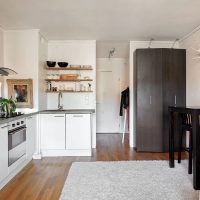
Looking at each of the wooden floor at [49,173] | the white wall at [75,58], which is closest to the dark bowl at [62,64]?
the white wall at [75,58]

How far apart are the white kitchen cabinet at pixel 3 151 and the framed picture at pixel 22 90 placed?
4.36ft

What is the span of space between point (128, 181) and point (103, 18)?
2.67m

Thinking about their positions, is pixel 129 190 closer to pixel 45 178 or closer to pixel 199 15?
pixel 45 178

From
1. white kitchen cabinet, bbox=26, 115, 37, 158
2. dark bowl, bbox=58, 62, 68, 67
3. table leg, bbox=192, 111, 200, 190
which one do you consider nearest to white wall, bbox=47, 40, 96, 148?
dark bowl, bbox=58, 62, 68, 67

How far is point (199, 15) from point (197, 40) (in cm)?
77

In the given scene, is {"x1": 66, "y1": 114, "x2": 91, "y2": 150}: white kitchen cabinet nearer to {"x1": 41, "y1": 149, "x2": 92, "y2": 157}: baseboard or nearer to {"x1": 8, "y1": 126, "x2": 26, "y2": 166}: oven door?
{"x1": 41, "y1": 149, "x2": 92, "y2": 157}: baseboard

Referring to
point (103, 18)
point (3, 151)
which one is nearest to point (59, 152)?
point (3, 151)

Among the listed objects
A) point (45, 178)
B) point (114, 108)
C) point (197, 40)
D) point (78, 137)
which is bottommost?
point (45, 178)

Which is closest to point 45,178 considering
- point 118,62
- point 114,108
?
point 114,108

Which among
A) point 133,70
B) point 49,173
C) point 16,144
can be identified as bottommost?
point 49,173

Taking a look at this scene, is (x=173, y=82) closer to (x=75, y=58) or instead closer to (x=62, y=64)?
(x=75, y=58)

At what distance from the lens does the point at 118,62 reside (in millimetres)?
7148

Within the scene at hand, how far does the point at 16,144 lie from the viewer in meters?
3.26

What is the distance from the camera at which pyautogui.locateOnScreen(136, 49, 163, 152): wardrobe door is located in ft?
14.7
